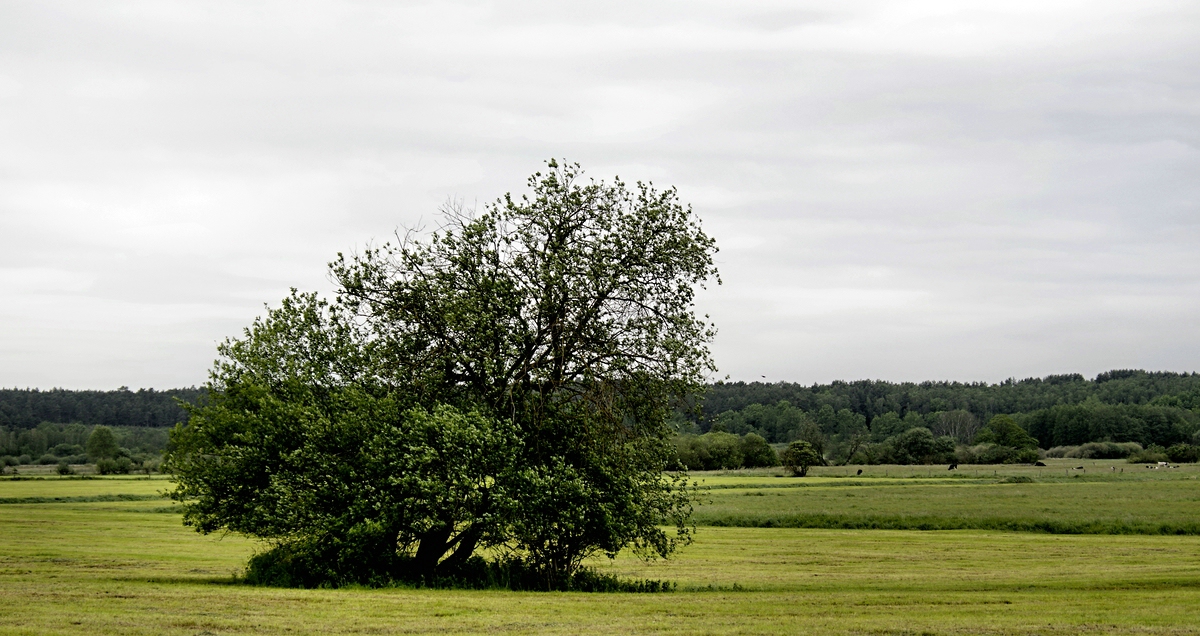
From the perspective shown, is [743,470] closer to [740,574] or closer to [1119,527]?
[1119,527]

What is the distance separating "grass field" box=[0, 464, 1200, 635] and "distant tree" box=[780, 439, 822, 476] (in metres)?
68.4

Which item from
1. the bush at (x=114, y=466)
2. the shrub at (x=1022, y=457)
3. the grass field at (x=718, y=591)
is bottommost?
the bush at (x=114, y=466)

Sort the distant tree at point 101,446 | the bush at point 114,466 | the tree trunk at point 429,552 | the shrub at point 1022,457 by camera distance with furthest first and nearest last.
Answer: the distant tree at point 101,446 → the shrub at point 1022,457 → the bush at point 114,466 → the tree trunk at point 429,552

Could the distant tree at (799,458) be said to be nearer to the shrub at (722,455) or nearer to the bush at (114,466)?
the shrub at (722,455)

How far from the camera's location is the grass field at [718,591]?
19.1 metres

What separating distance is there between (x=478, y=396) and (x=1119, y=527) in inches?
1585

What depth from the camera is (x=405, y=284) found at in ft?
95.0

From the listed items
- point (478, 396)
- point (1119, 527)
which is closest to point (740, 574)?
point (478, 396)

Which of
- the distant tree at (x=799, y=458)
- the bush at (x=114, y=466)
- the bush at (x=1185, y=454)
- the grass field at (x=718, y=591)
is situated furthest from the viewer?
the bush at (x=1185, y=454)

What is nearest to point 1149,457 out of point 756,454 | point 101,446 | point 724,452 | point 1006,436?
point 1006,436

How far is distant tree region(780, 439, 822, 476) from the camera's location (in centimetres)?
12775

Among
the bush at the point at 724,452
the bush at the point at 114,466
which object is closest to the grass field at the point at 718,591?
the bush at the point at 114,466

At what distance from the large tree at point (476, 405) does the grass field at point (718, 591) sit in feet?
7.33

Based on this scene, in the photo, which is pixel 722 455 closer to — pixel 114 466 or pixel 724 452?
pixel 724 452
